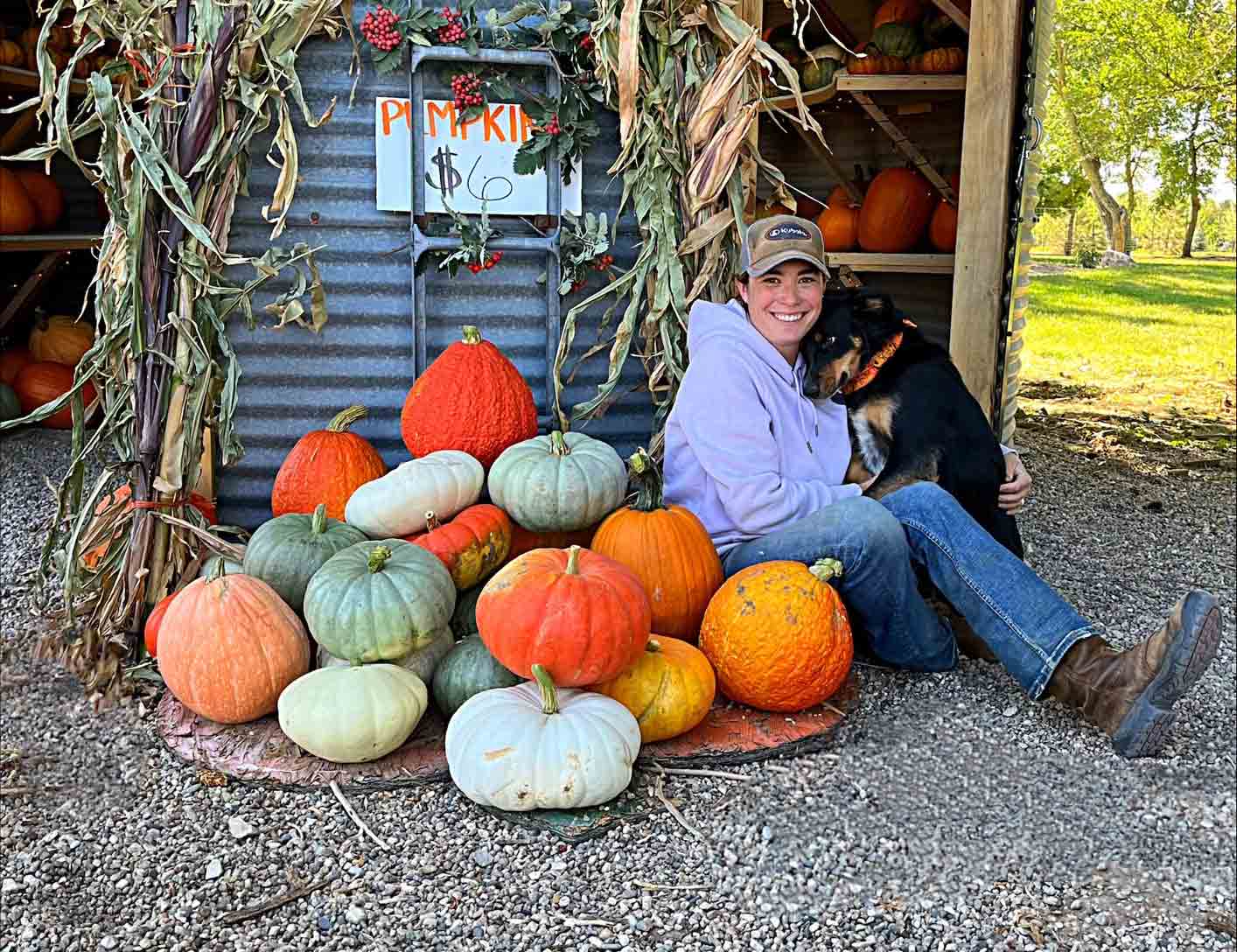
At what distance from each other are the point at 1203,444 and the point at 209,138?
20.0 feet

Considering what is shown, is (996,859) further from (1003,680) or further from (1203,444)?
A: (1203,444)

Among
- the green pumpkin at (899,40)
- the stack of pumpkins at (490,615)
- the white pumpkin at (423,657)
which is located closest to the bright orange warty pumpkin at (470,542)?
the stack of pumpkins at (490,615)

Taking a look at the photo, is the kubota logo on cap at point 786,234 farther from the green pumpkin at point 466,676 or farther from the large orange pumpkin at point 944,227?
the large orange pumpkin at point 944,227

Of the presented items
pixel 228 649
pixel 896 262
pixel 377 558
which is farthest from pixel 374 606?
pixel 896 262

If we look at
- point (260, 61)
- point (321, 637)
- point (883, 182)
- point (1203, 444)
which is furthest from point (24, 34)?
point (1203, 444)

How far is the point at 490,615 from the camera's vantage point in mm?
2682

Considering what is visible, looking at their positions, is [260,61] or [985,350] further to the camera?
[985,350]

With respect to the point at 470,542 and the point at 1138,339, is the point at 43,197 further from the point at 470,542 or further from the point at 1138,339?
the point at 1138,339

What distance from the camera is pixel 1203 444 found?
6973 mm

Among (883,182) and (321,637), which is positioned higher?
(883,182)

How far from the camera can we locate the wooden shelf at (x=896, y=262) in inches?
213

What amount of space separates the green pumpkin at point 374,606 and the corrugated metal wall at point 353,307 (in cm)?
100

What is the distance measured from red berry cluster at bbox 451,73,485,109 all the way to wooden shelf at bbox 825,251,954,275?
229 centimetres

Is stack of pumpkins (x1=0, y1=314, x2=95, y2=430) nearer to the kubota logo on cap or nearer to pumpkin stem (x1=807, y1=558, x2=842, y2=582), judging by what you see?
the kubota logo on cap
